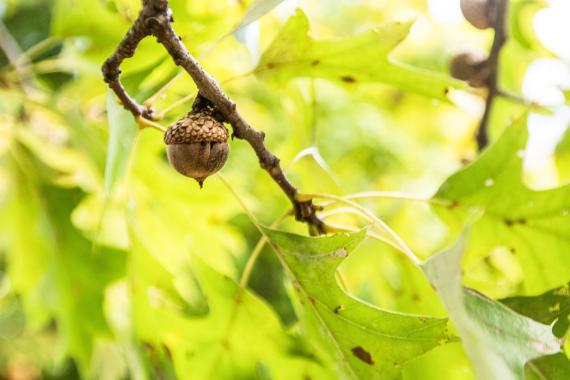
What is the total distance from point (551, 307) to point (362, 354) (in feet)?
0.70

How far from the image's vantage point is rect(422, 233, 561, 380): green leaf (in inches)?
21.5

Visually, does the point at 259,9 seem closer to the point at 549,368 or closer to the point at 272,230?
the point at 272,230

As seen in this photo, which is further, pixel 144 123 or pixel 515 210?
pixel 515 210

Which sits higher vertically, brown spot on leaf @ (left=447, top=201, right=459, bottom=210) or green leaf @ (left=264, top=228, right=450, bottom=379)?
green leaf @ (left=264, top=228, right=450, bottom=379)

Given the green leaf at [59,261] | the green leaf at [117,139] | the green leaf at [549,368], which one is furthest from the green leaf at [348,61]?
the green leaf at [59,261]

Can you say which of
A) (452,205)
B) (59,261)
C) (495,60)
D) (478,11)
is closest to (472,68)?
(495,60)

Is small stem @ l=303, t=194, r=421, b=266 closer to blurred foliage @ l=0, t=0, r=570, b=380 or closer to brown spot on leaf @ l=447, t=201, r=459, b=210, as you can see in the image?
blurred foliage @ l=0, t=0, r=570, b=380

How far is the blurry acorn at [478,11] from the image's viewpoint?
0.99m

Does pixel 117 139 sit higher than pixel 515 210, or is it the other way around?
pixel 117 139

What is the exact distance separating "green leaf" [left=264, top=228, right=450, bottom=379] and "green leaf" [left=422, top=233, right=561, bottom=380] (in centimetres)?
4

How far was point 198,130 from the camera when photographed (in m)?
0.64

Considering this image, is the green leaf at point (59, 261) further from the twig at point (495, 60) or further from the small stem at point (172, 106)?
the twig at point (495, 60)

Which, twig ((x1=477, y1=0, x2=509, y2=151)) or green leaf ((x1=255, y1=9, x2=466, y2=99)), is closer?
green leaf ((x1=255, y1=9, x2=466, y2=99))

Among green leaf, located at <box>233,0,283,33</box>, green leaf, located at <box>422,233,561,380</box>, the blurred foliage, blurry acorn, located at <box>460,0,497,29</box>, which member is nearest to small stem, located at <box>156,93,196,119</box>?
the blurred foliage
